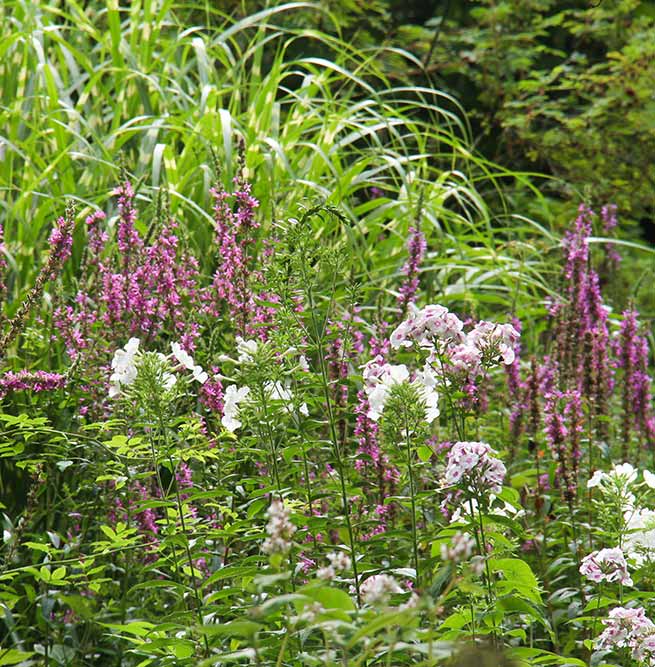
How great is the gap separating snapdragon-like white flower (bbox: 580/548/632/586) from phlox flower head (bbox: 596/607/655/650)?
0.14 meters

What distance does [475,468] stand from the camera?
Result: 207 centimetres

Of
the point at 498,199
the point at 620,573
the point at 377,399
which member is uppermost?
the point at 377,399

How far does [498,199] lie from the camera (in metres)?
7.91

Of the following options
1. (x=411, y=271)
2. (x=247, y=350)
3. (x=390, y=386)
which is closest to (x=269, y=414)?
(x=247, y=350)

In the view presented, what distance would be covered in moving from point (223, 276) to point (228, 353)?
11.1 inches

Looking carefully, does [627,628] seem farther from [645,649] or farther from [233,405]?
[233,405]

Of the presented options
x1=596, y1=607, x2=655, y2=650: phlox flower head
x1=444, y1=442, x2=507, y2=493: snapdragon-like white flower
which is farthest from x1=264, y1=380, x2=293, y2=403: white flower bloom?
x1=596, y1=607, x2=655, y2=650: phlox flower head

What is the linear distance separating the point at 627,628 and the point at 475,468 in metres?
0.48

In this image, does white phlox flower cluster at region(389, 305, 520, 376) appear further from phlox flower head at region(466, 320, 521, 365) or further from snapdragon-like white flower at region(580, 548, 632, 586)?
snapdragon-like white flower at region(580, 548, 632, 586)

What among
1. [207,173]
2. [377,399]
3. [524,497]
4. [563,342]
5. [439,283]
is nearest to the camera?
[377,399]

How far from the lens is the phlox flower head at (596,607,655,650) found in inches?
82.6

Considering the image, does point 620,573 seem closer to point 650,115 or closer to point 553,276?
point 553,276

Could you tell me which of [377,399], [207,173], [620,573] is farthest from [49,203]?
[620,573]

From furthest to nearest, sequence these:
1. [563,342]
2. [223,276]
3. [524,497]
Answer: [563,342], [524,497], [223,276]
